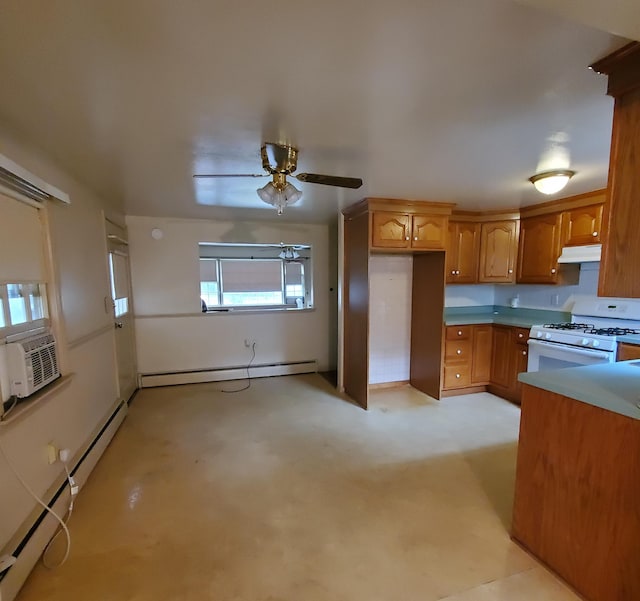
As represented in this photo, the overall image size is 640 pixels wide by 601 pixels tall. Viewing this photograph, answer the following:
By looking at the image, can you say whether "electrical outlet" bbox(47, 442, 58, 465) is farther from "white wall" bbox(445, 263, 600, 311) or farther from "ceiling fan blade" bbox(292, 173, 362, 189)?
"white wall" bbox(445, 263, 600, 311)

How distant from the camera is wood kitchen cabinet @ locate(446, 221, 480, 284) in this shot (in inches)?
152

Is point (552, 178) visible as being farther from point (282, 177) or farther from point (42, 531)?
point (42, 531)

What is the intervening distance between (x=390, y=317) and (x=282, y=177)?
2.51 metres

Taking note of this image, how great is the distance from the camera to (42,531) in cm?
172

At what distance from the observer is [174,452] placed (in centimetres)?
268

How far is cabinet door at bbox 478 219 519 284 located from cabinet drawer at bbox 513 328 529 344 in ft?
2.11

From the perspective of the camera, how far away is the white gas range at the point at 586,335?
274cm

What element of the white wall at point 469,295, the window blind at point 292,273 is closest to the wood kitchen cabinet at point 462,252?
the white wall at point 469,295

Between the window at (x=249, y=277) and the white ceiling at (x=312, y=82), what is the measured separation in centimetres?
471

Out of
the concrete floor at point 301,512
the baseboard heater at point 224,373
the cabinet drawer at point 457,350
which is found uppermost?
the cabinet drawer at point 457,350

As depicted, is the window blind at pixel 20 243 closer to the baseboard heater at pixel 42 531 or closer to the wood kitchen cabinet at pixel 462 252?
the baseboard heater at pixel 42 531

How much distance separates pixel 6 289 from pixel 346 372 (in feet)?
10.5

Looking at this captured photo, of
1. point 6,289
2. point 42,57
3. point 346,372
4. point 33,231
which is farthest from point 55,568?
point 346,372

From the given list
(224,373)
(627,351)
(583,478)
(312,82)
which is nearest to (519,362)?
(627,351)
